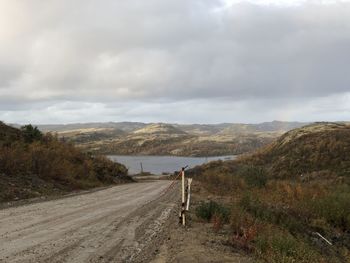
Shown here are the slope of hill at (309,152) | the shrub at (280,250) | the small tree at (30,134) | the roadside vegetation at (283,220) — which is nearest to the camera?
the shrub at (280,250)

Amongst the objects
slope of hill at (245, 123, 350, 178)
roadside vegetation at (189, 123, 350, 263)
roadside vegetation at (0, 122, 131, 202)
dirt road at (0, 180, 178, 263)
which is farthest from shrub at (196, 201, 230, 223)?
slope of hill at (245, 123, 350, 178)

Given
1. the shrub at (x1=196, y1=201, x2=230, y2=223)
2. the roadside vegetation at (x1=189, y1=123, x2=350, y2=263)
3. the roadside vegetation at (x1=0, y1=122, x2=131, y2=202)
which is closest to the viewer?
the roadside vegetation at (x1=189, y1=123, x2=350, y2=263)

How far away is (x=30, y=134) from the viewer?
40000 millimetres

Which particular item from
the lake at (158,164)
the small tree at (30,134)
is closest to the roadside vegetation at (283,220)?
the small tree at (30,134)

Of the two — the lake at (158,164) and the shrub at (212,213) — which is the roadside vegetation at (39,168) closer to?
the shrub at (212,213)

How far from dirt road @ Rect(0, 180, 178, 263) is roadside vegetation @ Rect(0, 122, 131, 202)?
5.25 metres

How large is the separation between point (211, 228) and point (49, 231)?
4.87 m

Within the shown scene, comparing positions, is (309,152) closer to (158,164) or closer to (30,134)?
(30,134)

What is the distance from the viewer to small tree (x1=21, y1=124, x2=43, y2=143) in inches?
1539

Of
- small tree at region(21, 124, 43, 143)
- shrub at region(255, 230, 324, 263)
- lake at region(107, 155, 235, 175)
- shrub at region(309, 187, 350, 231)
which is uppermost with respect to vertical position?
small tree at region(21, 124, 43, 143)

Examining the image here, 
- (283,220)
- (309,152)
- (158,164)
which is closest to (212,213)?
(283,220)

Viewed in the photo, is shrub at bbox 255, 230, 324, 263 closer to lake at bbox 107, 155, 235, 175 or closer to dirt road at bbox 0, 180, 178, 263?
dirt road at bbox 0, 180, 178, 263

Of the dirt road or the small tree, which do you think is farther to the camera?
the small tree

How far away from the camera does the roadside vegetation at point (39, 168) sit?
81.9 ft
